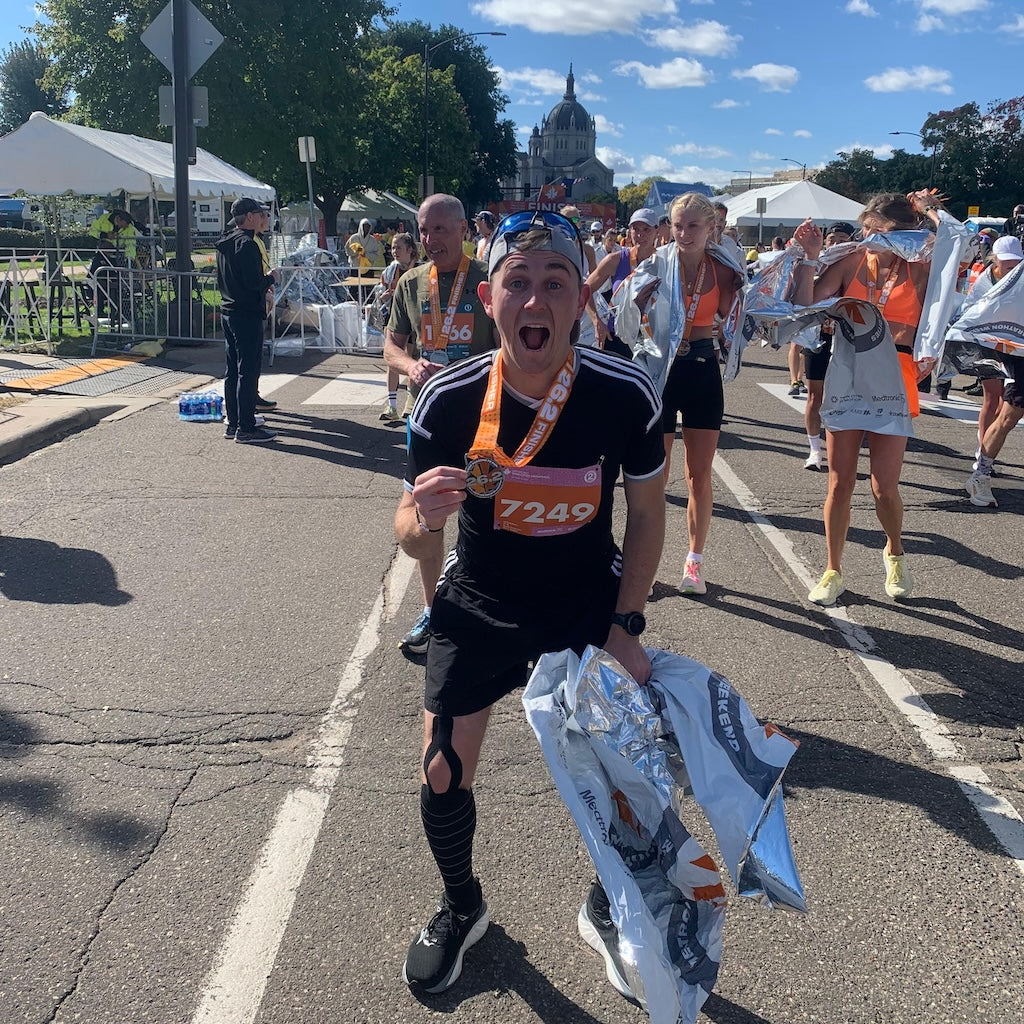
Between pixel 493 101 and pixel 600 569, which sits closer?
pixel 600 569

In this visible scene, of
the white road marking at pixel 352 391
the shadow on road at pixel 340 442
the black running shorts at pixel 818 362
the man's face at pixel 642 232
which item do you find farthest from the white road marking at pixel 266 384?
the black running shorts at pixel 818 362

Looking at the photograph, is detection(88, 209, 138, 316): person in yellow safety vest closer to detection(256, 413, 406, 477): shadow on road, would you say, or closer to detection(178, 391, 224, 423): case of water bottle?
detection(178, 391, 224, 423): case of water bottle

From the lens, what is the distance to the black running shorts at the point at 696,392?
4.79 m

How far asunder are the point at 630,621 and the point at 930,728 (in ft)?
6.62

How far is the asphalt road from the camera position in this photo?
2.35 m

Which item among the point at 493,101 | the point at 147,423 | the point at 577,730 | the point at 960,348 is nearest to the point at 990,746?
the point at 577,730

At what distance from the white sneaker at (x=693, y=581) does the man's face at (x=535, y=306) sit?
3.04 meters

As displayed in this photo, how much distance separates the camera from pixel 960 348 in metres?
6.41

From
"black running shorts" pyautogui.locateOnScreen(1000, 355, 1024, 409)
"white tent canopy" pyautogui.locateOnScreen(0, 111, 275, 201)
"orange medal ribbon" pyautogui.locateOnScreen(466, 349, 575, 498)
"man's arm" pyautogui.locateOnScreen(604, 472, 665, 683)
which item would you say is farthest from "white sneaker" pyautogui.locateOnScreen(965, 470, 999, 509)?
"white tent canopy" pyautogui.locateOnScreen(0, 111, 275, 201)

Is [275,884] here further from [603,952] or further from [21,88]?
[21,88]

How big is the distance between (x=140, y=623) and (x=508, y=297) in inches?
126

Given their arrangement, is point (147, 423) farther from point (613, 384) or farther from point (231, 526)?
point (613, 384)

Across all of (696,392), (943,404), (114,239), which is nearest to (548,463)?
(696,392)

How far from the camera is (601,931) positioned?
2453mm
